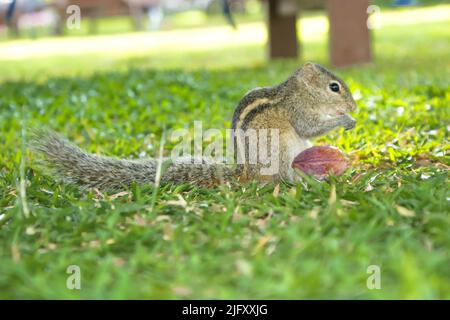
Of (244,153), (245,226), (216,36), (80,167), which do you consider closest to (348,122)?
(244,153)

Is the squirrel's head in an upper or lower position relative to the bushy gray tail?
upper

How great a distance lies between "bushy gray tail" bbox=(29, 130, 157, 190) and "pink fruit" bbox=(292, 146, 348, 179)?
774 mm

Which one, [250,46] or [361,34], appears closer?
[361,34]

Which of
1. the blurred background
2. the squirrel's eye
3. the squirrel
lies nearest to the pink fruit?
the squirrel

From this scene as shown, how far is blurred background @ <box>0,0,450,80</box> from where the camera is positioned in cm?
789

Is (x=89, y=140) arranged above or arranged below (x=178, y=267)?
above

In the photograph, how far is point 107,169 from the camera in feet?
11.2

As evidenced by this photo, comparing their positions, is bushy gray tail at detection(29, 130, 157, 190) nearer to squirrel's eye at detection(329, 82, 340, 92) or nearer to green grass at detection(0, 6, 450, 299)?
green grass at detection(0, 6, 450, 299)
